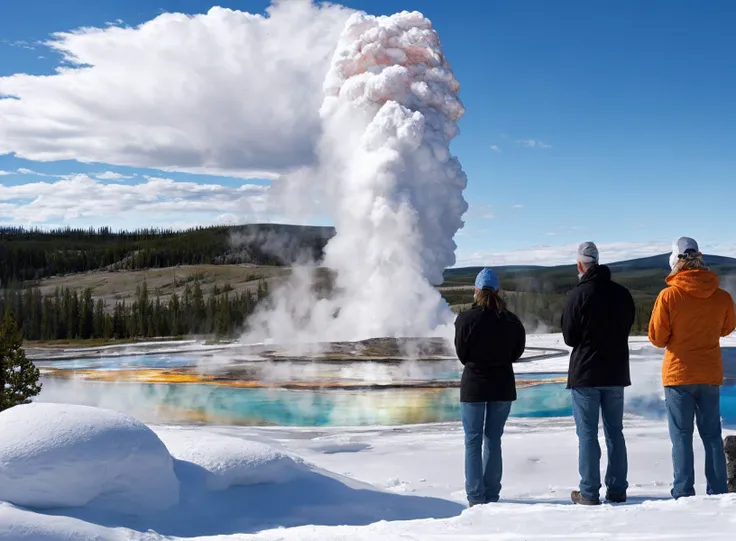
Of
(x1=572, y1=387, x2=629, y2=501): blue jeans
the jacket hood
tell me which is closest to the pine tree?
(x1=572, y1=387, x2=629, y2=501): blue jeans

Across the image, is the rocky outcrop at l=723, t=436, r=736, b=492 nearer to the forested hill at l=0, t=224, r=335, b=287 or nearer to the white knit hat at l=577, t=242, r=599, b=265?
the white knit hat at l=577, t=242, r=599, b=265

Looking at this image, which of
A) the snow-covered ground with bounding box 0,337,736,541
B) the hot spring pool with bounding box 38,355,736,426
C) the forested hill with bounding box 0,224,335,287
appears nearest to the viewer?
the snow-covered ground with bounding box 0,337,736,541

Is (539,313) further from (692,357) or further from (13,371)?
(692,357)

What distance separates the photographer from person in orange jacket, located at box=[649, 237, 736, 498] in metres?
5.82

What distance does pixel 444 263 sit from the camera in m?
41.2

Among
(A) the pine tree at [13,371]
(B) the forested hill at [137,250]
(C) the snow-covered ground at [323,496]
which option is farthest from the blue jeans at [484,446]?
(B) the forested hill at [137,250]

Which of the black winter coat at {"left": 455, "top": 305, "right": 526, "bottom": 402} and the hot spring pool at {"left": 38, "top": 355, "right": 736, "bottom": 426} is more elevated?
the black winter coat at {"left": 455, "top": 305, "right": 526, "bottom": 402}

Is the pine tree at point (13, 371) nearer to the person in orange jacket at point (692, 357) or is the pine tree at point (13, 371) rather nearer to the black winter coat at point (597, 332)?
the black winter coat at point (597, 332)

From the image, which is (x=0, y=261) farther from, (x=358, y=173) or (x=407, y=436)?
(x=407, y=436)

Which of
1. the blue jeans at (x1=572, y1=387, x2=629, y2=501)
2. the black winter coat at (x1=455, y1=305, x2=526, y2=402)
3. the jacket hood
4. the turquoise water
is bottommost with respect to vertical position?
the turquoise water

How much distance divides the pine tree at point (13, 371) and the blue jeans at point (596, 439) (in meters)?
15.5

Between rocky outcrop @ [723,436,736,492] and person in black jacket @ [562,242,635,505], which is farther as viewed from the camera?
rocky outcrop @ [723,436,736,492]

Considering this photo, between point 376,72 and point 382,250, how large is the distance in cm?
1024

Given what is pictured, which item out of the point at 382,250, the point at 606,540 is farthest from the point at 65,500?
the point at 382,250
